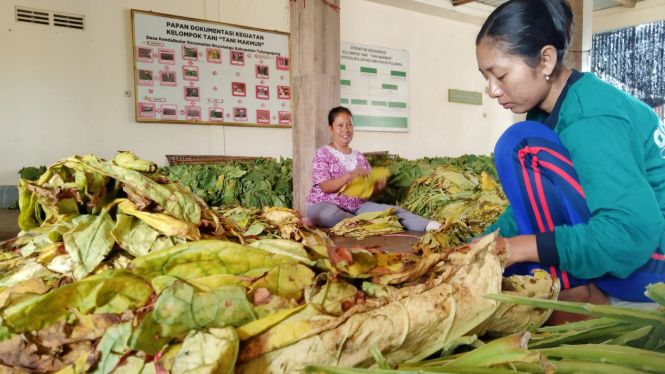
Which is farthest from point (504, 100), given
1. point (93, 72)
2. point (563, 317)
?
point (93, 72)

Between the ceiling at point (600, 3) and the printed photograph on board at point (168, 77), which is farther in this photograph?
the ceiling at point (600, 3)

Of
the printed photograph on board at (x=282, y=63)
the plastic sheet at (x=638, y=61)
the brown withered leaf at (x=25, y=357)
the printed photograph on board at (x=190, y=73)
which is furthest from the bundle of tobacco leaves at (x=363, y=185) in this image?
the plastic sheet at (x=638, y=61)

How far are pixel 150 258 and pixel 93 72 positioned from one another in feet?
25.3

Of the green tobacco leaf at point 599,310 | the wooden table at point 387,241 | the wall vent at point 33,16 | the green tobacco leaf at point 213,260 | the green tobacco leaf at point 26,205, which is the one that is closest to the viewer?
the green tobacco leaf at point 599,310

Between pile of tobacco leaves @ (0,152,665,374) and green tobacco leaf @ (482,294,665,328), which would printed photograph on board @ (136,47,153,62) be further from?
green tobacco leaf @ (482,294,665,328)

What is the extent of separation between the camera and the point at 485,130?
41.6 feet

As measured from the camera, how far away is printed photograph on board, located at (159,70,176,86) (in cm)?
789

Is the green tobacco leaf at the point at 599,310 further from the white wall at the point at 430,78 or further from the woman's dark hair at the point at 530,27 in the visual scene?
the white wall at the point at 430,78

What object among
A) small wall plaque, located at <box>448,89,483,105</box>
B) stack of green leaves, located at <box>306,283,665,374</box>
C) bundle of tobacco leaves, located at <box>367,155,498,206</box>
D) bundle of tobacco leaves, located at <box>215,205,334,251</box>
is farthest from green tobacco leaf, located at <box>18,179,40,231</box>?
small wall plaque, located at <box>448,89,483,105</box>

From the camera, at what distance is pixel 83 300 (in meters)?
0.84

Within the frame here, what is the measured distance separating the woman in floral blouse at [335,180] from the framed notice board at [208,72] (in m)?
4.52

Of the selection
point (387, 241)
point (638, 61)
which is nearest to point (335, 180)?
point (387, 241)

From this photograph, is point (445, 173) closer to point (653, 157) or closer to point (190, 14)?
point (653, 157)

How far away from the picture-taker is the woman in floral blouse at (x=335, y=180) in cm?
432
